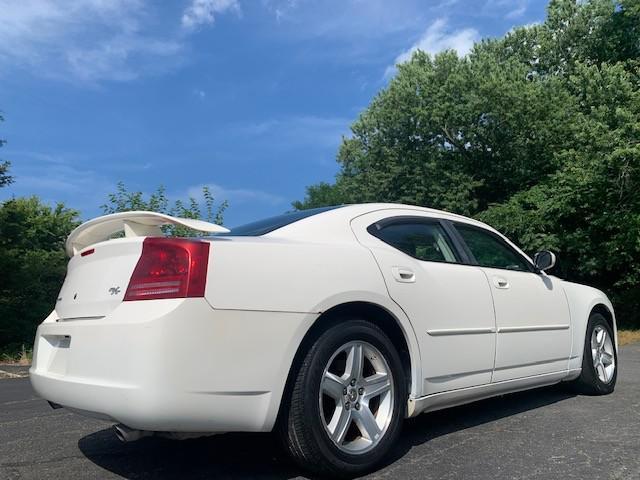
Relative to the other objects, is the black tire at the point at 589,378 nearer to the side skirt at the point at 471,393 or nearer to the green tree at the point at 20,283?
the side skirt at the point at 471,393

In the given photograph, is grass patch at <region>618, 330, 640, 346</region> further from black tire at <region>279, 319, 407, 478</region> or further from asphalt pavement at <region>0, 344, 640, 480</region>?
black tire at <region>279, 319, 407, 478</region>

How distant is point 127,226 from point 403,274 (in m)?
1.67

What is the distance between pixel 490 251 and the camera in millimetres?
4586

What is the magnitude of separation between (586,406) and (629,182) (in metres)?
14.9

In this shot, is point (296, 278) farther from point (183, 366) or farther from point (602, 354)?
point (602, 354)

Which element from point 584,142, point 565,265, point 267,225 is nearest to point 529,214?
point 565,265

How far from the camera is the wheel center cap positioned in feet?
10.3

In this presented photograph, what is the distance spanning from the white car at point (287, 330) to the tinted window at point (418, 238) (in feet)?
0.04

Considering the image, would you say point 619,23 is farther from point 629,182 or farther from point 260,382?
point 260,382

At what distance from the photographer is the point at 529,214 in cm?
2153

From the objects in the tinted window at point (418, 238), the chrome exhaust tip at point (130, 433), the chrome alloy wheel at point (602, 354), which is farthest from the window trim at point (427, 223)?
the chrome alloy wheel at point (602, 354)

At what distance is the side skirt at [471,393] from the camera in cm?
347

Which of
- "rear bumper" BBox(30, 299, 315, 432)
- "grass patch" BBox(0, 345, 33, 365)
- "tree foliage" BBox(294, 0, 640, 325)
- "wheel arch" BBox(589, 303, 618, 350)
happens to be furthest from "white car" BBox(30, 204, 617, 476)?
"tree foliage" BBox(294, 0, 640, 325)

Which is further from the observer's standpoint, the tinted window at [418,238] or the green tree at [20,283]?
the green tree at [20,283]
